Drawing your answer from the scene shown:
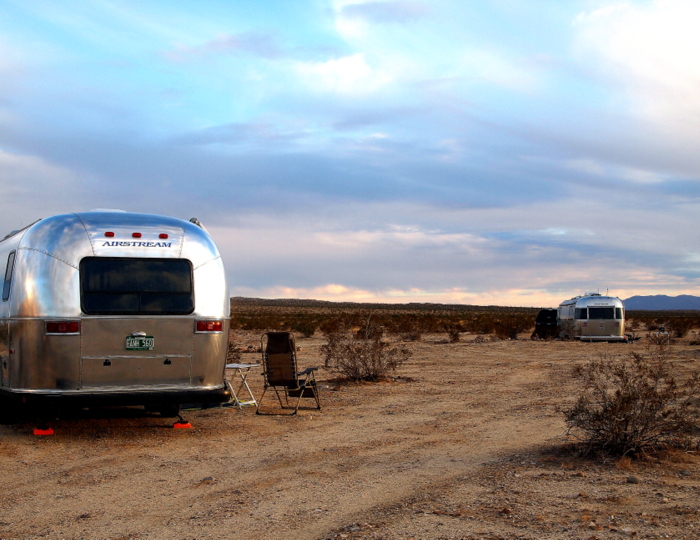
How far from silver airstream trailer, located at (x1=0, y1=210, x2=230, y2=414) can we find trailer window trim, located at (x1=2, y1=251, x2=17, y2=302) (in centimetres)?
4

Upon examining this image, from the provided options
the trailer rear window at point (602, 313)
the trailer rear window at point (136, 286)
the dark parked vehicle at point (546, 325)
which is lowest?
the dark parked vehicle at point (546, 325)

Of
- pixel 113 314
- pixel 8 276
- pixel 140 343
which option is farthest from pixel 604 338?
pixel 8 276

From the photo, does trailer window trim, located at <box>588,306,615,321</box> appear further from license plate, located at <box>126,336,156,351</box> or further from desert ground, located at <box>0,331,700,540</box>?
license plate, located at <box>126,336,156,351</box>

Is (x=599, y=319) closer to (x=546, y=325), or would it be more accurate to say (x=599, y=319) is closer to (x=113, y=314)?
(x=546, y=325)

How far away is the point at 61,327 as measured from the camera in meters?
8.38

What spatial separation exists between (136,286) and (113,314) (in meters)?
0.42

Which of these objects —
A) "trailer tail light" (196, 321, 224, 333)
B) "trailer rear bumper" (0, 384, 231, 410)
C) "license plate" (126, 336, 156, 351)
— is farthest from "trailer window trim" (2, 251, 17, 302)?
"trailer tail light" (196, 321, 224, 333)

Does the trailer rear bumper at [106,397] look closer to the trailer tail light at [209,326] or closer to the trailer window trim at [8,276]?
the trailer tail light at [209,326]

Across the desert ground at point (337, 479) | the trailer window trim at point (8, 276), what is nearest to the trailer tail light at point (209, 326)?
the desert ground at point (337, 479)

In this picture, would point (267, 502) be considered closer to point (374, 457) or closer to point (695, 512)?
point (374, 457)

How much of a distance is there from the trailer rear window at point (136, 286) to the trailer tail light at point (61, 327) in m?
0.22

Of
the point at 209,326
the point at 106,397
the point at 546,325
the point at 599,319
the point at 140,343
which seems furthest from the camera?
the point at 546,325

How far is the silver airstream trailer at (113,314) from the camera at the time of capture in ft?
27.6

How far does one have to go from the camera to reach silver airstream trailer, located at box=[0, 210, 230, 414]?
8414mm
